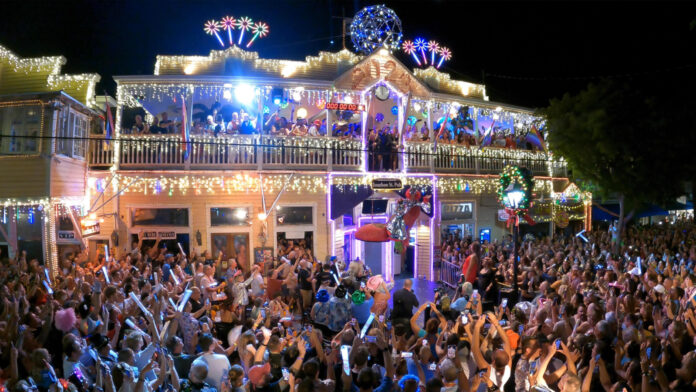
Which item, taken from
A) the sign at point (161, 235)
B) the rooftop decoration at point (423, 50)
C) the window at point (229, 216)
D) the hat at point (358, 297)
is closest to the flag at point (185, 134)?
the window at point (229, 216)

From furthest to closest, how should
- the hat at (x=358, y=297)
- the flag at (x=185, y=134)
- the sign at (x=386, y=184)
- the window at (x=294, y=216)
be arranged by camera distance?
the sign at (x=386, y=184) → the window at (x=294, y=216) → the flag at (x=185, y=134) → the hat at (x=358, y=297)

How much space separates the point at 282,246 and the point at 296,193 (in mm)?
1919

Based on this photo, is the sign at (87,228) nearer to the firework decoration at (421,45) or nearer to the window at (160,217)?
the window at (160,217)

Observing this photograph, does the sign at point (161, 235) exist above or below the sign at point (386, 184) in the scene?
below

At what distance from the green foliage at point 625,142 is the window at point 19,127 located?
71.2 feet

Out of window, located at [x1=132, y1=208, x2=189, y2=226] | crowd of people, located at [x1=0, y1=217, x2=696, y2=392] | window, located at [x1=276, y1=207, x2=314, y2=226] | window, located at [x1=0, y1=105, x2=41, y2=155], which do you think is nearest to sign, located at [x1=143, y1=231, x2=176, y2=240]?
window, located at [x1=132, y1=208, x2=189, y2=226]

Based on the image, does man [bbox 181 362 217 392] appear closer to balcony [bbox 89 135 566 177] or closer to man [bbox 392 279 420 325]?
man [bbox 392 279 420 325]

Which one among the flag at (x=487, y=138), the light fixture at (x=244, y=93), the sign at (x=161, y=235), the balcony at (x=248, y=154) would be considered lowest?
the sign at (x=161, y=235)

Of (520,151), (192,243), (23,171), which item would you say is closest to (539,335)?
(192,243)

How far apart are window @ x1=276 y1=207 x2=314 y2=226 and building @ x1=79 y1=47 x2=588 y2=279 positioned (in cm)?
4

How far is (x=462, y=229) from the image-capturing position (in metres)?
21.5

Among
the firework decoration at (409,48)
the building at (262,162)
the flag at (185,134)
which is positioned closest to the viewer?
the flag at (185,134)

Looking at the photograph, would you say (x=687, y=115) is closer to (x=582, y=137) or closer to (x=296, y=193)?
(x=582, y=137)

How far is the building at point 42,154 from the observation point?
1348 centimetres
